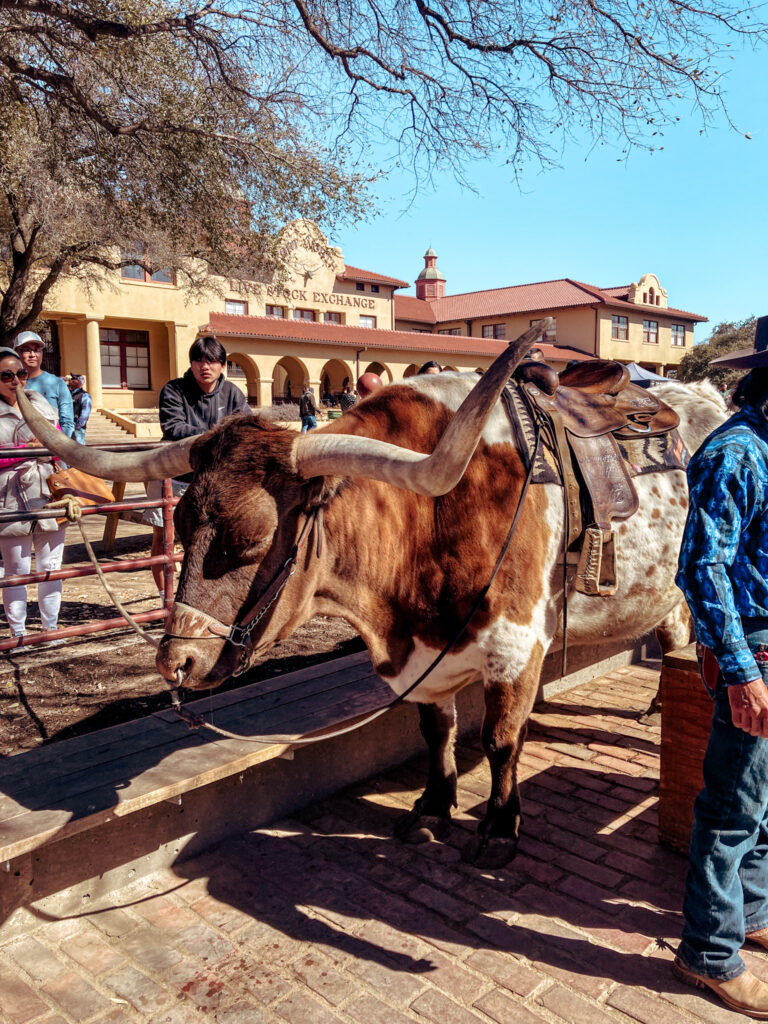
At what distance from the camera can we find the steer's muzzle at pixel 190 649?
2.46 metres

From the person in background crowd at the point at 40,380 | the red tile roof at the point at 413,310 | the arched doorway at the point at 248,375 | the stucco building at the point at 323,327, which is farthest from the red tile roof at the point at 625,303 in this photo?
the person in background crowd at the point at 40,380

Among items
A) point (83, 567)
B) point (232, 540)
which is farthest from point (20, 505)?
point (232, 540)

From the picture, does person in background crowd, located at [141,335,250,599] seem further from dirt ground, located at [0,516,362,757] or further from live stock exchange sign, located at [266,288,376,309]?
live stock exchange sign, located at [266,288,376,309]

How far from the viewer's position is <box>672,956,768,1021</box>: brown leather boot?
2.32 metres

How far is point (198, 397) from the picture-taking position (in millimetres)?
5387

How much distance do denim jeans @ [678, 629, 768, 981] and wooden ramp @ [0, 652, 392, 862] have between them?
160 centimetres

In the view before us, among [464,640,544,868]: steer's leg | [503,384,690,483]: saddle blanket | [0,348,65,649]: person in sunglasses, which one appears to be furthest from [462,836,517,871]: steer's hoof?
[0,348,65,649]: person in sunglasses

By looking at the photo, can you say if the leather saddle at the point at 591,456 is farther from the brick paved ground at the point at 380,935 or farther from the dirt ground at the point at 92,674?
the dirt ground at the point at 92,674

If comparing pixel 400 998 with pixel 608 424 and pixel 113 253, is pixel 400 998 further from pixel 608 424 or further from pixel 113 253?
pixel 113 253

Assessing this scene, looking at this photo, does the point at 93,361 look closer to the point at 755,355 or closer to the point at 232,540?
the point at 232,540

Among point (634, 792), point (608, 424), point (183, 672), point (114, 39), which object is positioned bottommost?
point (634, 792)

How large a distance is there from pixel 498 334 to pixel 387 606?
5019cm

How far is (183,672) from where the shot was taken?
97.3 inches

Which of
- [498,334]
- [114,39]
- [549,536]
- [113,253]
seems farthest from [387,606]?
[498,334]
